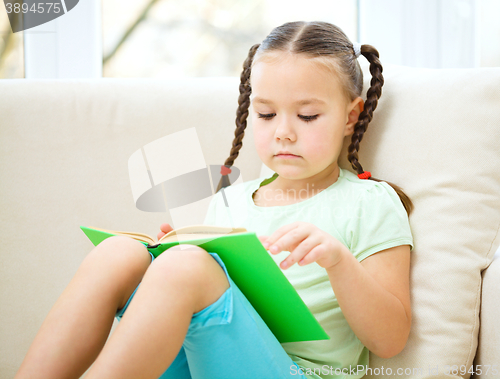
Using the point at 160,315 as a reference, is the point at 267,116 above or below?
above

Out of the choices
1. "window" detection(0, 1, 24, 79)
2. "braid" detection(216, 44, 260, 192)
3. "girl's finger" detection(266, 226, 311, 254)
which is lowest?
"girl's finger" detection(266, 226, 311, 254)

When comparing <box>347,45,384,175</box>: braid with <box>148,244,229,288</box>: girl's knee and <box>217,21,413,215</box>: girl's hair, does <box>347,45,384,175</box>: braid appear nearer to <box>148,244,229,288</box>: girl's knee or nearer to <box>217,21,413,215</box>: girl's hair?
<box>217,21,413,215</box>: girl's hair

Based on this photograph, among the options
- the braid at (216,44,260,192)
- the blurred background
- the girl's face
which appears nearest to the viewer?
the girl's face

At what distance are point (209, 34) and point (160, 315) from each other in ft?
4.62

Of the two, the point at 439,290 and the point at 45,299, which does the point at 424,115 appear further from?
the point at 45,299

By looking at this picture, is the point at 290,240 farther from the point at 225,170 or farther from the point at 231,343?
the point at 225,170

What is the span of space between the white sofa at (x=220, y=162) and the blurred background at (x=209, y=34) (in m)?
0.58

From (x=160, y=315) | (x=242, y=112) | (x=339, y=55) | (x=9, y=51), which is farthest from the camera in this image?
(x=9, y=51)

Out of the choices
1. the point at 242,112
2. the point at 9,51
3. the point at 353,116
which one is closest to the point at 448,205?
the point at 353,116

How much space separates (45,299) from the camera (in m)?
1.04

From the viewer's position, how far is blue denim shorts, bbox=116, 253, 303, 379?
0.57 meters

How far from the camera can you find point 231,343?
Result: 1.92 feet

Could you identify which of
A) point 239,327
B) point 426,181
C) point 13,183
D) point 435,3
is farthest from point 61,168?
point 435,3

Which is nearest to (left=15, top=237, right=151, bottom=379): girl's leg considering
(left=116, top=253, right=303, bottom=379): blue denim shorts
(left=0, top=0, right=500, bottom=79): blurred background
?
(left=116, top=253, right=303, bottom=379): blue denim shorts
